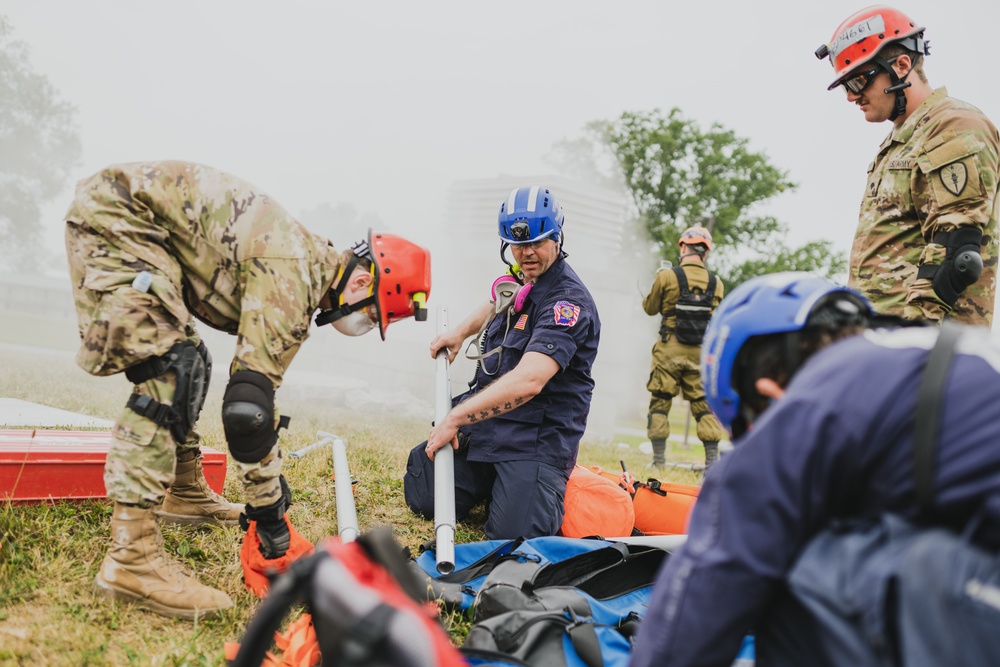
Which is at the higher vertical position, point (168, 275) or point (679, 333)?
point (168, 275)

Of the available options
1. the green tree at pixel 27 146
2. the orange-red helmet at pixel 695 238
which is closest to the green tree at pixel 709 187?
the orange-red helmet at pixel 695 238

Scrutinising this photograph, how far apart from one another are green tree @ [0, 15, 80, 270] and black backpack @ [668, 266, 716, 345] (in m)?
36.4

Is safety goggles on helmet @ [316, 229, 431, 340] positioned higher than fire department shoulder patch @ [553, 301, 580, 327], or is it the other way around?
safety goggles on helmet @ [316, 229, 431, 340]

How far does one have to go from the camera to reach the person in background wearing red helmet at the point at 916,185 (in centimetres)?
337

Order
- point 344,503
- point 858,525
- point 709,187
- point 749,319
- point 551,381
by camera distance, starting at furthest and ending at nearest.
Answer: point 709,187
point 551,381
point 344,503
point 749,319
point 858,525

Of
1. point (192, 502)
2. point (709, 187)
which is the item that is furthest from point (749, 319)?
point (709, 187)

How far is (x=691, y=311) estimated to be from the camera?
851 centimetres

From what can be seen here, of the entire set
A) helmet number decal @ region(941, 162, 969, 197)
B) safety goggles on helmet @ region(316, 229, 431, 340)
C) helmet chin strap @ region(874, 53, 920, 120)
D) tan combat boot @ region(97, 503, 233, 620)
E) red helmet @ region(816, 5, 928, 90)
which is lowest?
tan combat boot @ region(97, 503, 233, 620)

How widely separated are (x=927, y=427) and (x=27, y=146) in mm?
42139

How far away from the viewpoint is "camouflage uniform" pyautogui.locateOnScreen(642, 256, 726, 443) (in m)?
8.47

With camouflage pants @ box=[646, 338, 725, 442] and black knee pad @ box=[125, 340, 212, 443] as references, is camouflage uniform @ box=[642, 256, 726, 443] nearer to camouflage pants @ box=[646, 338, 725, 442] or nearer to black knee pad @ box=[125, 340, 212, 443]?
camouflage pants @ box=[646, 338, 725, 442]

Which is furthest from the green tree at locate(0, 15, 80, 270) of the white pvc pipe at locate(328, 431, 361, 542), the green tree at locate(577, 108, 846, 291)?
the white pvc pipe at locate(328, 431, 361, 542)

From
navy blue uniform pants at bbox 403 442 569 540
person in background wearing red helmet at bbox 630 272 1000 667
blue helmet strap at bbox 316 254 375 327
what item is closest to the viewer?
person in background wearing red helmet at bbox 630 272 1000 667

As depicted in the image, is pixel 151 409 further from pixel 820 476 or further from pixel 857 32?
pixel 857 32
